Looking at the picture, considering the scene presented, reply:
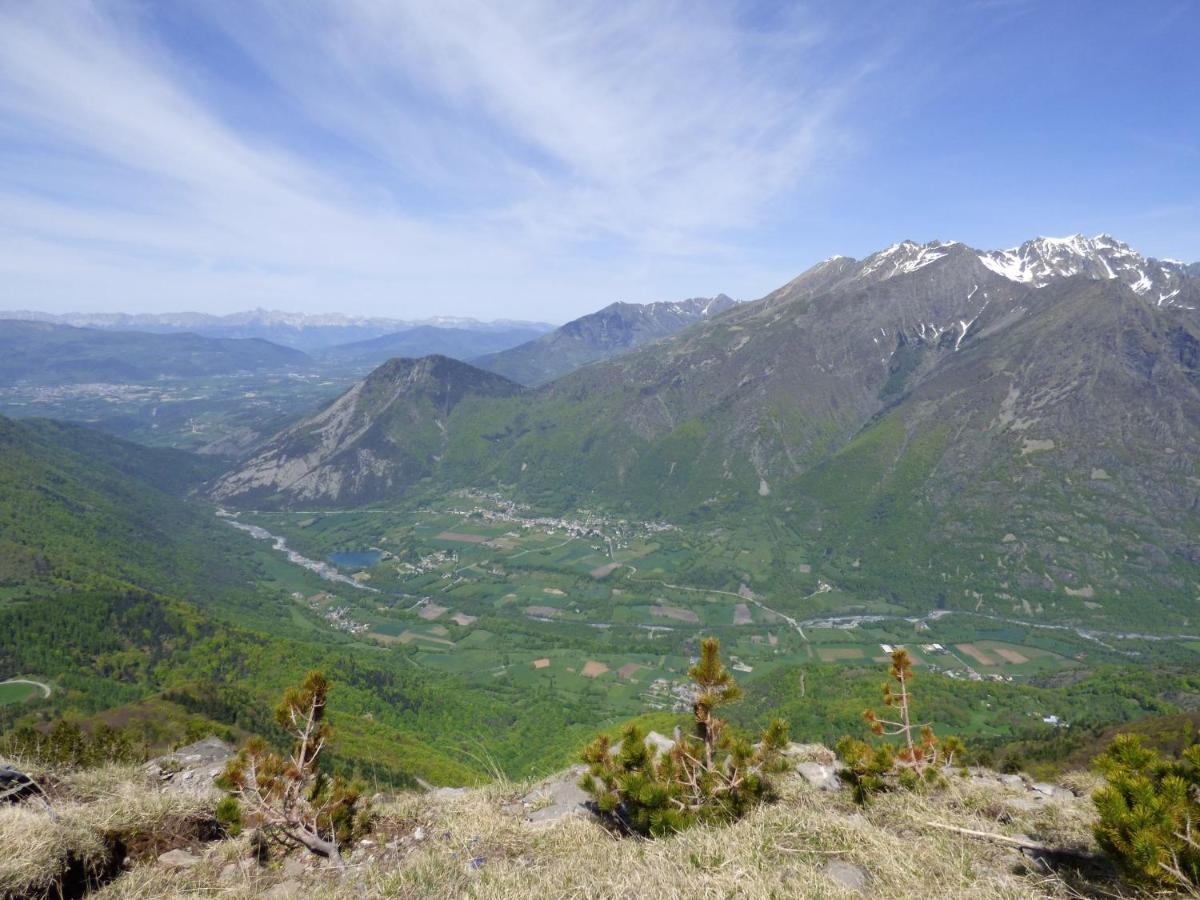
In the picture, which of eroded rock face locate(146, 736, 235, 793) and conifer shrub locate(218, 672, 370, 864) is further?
eroded rock face locate(146, 736, 235, 793)

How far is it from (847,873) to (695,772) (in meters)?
3.02

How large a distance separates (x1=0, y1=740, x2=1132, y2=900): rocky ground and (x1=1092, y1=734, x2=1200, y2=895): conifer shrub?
0.66 metres

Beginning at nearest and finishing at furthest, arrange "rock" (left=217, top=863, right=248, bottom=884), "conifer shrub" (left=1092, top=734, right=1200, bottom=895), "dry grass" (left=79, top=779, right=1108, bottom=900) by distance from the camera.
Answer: "conifer shrub" (left=1092, top=734, right=1200, bottom=895) < "dry grass" (left=79, top=779, right=1108, bottom=900) < "rock" (left=217, top=863, right=248, bottom=884)

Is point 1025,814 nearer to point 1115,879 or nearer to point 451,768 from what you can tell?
point 1115,879

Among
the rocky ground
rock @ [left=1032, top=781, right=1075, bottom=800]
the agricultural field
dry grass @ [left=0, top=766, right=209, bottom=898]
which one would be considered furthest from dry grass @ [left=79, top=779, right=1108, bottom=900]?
the agricultural field

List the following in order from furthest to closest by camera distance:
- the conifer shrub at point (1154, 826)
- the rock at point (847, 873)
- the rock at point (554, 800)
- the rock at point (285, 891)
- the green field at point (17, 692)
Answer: the green field at point (17, 692) < the rock at point (554, 800) < the rock at point (285, 891) < the rock at point (847, 873) < the conifer shrub at point (1154, 826)

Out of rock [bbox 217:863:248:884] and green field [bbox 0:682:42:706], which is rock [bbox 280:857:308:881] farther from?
green field [bbox 0:682:42:706]

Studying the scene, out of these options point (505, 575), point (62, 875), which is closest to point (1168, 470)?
point (505, 575)

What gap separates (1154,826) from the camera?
6.21 metres

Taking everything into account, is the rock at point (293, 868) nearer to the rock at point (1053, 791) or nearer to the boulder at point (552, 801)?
the boulder at point (552, 801)

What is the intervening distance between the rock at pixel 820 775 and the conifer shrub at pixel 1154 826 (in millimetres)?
5837

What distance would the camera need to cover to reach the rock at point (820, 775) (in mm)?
12312

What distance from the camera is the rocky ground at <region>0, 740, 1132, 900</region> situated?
6754mm

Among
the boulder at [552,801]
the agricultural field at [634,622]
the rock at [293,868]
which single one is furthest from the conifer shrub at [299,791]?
the agricultural field at [634,622]
